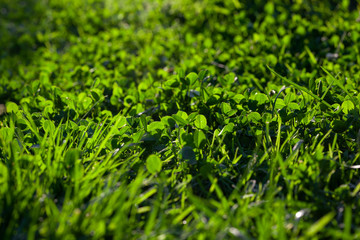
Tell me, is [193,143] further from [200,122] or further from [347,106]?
[347,106]

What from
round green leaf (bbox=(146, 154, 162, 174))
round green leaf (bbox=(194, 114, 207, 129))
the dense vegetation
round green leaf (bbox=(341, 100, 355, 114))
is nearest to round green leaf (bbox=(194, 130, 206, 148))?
the dense vegetation

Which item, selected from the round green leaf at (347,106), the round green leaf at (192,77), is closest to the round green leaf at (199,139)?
the round green leaf at (192,77)

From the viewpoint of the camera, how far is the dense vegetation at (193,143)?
1.48 metres

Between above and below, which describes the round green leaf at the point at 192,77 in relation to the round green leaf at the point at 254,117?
above

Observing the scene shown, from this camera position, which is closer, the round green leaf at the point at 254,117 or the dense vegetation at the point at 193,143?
the dense vegetation at the point at 193,143

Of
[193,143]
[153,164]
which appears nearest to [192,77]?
[193,143]

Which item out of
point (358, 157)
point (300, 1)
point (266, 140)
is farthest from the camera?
point (300, 1)

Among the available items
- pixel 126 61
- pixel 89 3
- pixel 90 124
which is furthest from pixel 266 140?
pixel 89 3

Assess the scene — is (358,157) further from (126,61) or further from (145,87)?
(126,61)

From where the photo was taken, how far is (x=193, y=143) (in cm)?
194

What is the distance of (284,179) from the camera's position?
1734 millimetres

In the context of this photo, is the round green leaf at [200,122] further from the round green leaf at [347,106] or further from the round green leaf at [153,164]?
the round green leaf at [347,106]

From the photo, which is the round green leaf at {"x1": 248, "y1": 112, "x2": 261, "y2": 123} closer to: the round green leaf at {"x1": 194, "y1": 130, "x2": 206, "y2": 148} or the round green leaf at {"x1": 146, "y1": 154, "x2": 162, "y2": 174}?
the round green leaf at {"x1": 194, "y1": 130, "x2": 206, "y2": 148}

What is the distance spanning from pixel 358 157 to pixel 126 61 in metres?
2.48
